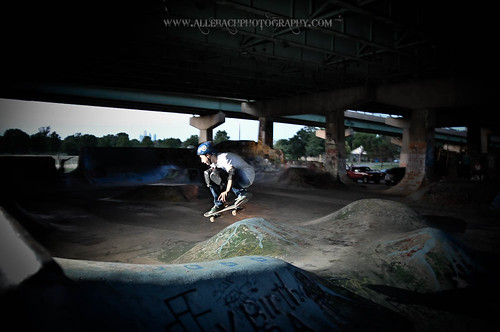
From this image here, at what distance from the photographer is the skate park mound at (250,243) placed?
5311mm

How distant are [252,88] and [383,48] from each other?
1173 centimetres

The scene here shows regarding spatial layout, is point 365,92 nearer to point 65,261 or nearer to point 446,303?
point 446,303

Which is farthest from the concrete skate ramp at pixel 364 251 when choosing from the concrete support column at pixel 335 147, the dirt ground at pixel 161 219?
the concrete support column at pixel 335 147

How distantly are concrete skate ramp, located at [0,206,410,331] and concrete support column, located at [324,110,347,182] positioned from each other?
19.3 m

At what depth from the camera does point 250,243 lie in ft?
18.0

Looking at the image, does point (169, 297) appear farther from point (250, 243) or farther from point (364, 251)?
point (364, 251)

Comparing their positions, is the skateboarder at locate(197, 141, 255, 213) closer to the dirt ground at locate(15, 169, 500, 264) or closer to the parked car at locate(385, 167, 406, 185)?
the dirt ground at locate(15, 169, 500, 264)

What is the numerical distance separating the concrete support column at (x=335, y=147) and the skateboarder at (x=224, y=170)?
15.2 m

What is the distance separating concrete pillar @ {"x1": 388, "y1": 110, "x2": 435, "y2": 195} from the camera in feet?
57.9

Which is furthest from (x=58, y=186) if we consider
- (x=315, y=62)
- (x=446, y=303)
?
(x=446, y=303)

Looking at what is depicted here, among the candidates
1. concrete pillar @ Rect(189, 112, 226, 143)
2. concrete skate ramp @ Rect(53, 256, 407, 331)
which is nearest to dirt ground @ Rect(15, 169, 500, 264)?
concrete skate ramp @ Rect(53, 256, 407, 331)

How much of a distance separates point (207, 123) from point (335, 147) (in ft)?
63.9

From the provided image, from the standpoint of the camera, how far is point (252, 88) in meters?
23.5

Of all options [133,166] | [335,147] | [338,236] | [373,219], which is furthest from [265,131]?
[338,236]
